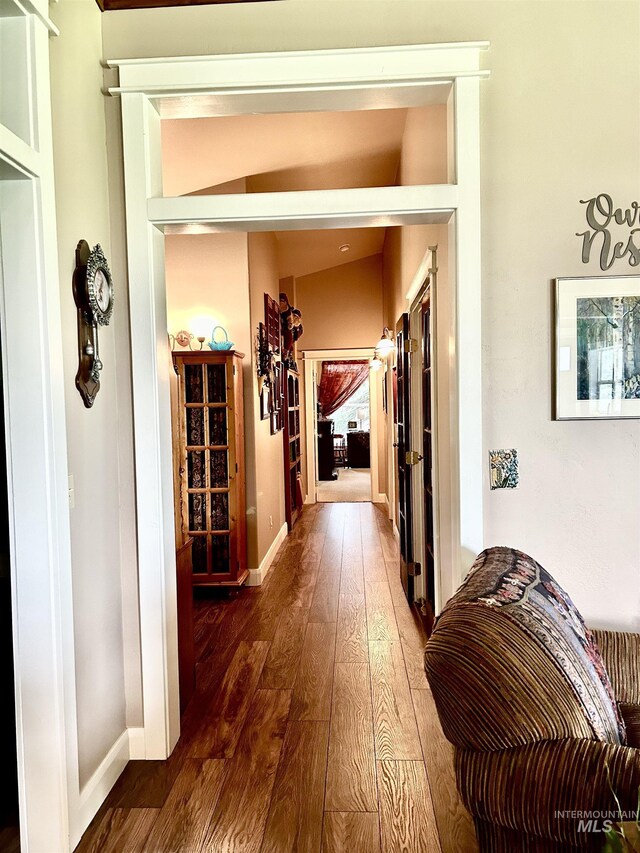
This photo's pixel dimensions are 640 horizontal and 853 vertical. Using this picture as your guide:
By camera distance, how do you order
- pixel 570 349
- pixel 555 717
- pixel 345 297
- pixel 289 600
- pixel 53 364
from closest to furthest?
1. pixel 555 717
2. pixel 53 364
3. pixel 570 349
4. pixel 289 600
5. pixel 345 297

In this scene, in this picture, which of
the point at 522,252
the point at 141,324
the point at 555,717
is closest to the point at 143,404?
the point at 141,324

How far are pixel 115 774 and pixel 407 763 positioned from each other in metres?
1.13

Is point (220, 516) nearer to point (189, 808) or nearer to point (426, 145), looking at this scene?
point (189, 808)

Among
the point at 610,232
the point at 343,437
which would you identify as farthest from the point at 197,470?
the point at 343,437

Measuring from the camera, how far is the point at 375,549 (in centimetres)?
589

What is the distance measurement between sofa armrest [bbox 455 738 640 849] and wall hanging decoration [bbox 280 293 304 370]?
5.75m

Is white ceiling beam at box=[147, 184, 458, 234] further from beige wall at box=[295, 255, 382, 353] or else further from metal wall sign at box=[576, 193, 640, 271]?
beige wall at box=[295, 255, 382, 353]

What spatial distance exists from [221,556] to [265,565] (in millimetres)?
737

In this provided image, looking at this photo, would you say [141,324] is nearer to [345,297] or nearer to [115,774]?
[115,774]

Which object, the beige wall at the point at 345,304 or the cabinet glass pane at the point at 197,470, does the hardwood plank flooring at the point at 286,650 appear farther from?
the beige wall at the point at 345,304

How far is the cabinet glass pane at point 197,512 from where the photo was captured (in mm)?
4453

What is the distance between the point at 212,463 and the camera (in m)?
4.48

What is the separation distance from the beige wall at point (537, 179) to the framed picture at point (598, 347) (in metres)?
0.05

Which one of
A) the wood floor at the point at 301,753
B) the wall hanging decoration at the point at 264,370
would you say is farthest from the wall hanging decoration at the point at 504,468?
the wall hanging decoration at the point at 264,370
